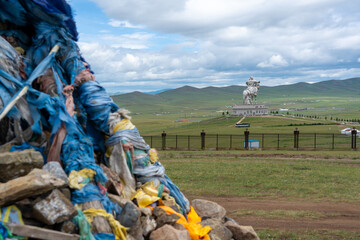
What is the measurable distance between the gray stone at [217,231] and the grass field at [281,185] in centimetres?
210

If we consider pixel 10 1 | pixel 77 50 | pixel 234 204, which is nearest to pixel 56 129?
pixel 77 50

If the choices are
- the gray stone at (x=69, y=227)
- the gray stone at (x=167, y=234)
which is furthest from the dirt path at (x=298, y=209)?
the gray stone at (x=69, y=227)

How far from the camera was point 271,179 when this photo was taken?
53.9ft

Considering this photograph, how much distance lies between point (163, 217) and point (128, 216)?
0.79 meters

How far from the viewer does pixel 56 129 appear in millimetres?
6160

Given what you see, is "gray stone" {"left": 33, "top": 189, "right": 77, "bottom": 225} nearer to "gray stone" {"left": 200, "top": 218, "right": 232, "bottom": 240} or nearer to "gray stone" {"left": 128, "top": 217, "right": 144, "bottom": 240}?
"gray stone" {"left": 128, "top": 217, "right": 144, "bottom": 240}

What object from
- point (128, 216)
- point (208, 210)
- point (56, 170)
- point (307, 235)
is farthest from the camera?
point (307, 235)

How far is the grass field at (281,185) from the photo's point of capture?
10.6 metres

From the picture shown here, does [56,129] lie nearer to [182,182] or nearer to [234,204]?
[234,204]

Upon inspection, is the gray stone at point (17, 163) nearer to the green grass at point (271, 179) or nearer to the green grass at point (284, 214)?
the green grass at point (284, 214)

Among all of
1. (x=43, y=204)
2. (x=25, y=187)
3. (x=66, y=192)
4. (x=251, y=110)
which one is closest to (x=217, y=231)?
(x=66, y=192)

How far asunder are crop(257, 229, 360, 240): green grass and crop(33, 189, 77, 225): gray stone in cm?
517

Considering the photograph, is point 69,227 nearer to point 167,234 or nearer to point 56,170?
point 56,170

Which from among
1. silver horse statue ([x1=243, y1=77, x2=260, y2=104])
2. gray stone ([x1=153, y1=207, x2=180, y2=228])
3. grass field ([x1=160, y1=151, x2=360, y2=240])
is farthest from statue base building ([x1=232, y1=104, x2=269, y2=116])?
gray stone ([x1=153, y1=207, x2=180, y2=228])
